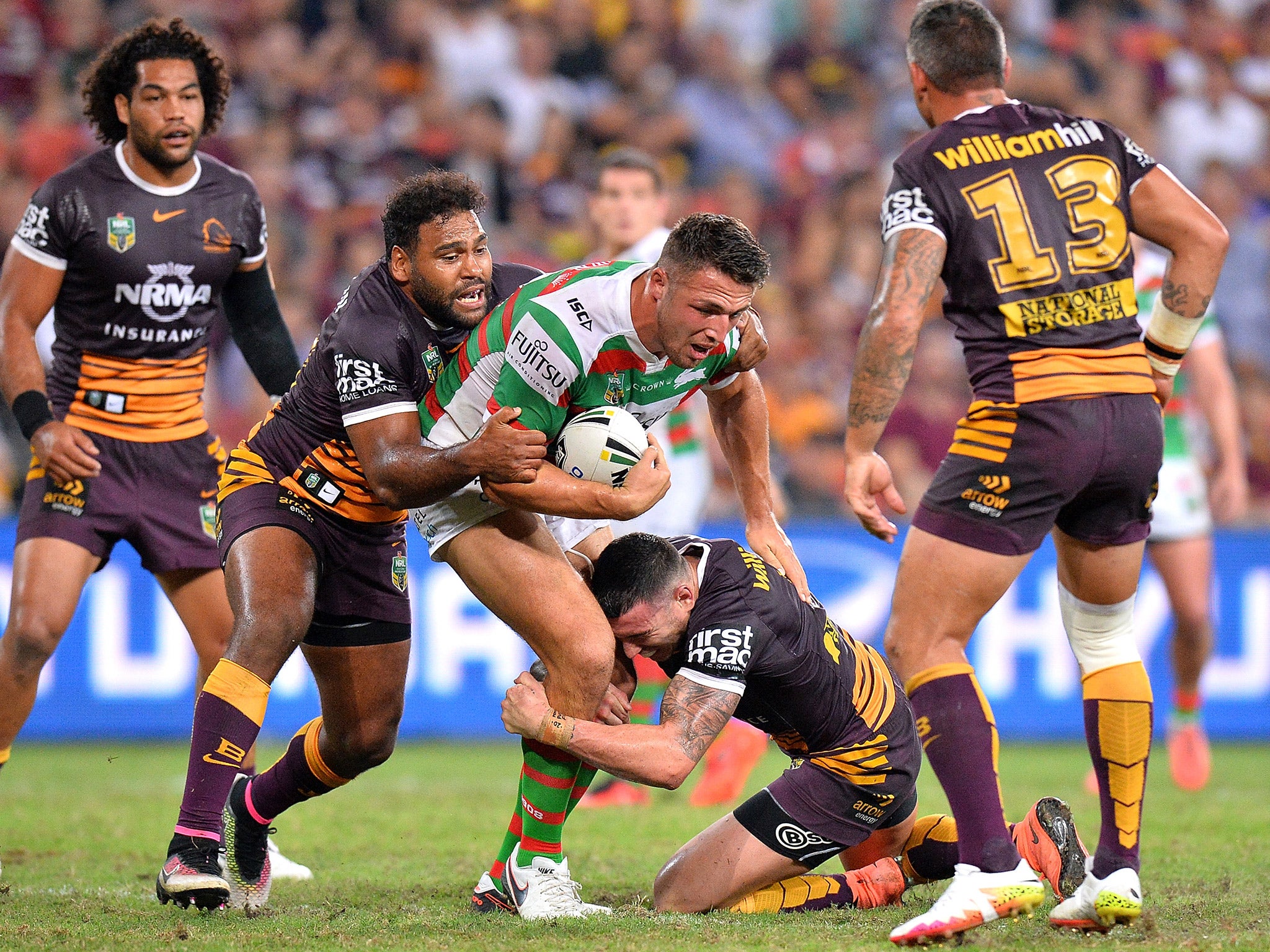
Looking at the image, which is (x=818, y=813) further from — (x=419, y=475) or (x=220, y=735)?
(x=220, y=735)

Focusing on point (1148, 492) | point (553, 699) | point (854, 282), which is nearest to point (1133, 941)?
point (1148, 492)

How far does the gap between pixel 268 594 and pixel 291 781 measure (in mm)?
805

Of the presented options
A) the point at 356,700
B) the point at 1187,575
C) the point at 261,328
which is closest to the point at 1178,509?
the point at 1187,575

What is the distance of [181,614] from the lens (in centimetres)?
579

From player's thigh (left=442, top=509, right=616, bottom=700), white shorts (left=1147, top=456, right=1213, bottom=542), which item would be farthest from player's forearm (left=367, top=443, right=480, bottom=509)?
white shorts (left=1147, top=456, right=1213, bottom=542)

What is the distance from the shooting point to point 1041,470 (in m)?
4.14

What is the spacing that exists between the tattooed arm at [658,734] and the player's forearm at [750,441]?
3.23 feet

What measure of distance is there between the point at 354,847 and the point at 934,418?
6.15 meters

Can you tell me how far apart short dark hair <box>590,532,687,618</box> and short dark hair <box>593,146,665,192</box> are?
3.70 metres

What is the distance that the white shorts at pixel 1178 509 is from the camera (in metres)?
7.89

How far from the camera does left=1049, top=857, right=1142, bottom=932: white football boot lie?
13.5ft

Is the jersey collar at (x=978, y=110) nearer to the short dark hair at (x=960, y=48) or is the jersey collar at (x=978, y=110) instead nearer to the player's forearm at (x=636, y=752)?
the short dark hair at (x=960, y=48)

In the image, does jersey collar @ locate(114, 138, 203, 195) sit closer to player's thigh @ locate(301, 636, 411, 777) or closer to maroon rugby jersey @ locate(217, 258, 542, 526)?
maroon rugby jersey @ locate(217, 258, 542, 526)

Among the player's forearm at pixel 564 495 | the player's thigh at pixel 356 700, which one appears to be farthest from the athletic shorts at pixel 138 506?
the player's forearm at pixel 564 495
